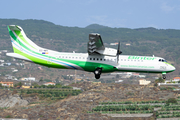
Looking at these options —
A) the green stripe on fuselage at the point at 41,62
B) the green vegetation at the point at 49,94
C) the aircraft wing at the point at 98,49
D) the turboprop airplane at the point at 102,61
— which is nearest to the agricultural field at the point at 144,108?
the green vegetation at the point at 49,94

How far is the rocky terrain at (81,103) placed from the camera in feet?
493

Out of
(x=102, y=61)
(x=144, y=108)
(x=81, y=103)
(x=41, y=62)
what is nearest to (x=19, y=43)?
(x=41, y=62)

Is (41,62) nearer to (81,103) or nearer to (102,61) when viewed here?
(102,61)

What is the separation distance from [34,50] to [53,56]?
4.04 meters

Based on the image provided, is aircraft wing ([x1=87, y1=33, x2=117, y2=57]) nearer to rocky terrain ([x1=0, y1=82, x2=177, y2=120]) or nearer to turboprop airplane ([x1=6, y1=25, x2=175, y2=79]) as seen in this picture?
turboprop airplane ([x1=6, y1=25, x2=175, y2=79])

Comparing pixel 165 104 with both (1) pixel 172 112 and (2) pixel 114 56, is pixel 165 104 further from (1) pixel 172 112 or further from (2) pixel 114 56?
(2) pixel 114 56

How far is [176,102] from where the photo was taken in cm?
16188

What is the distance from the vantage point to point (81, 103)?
17225 centimetres

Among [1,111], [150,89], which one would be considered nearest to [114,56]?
[1,111]

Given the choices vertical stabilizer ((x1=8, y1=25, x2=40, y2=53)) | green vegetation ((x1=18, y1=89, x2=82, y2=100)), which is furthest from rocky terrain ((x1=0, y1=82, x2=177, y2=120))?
vertical stabilizer ((x1=8, y1=25, x2=40, y2=53))

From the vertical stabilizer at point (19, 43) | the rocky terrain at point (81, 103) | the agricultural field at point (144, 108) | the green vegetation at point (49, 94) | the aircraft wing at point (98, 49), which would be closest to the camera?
the aircraft wing at point (98, 49)

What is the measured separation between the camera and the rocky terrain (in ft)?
493

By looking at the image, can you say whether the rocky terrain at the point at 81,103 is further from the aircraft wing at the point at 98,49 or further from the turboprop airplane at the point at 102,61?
the aircraft wing at the point at 98,49

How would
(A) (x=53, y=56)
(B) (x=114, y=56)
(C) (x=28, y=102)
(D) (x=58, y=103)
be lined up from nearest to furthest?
(B) (x=114, y=56) < (A) (x=53, y=56) < (D) (x=58, y=103) < (C) (x=28, y=102)
